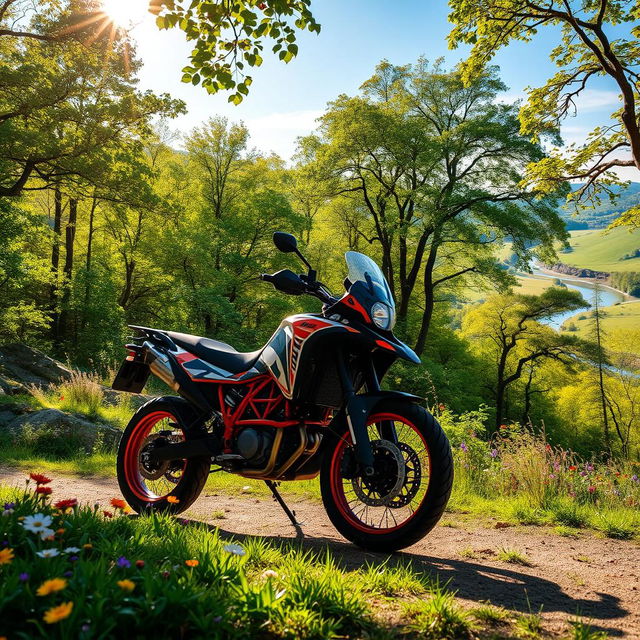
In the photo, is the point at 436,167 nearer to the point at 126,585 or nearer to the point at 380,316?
the point at 380,316

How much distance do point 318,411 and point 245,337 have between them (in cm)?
2213

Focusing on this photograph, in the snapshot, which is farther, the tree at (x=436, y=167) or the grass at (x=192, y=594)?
the tree at (x=436, y=167)

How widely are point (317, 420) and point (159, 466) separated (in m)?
1.48

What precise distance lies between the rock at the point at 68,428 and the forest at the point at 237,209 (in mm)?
7408

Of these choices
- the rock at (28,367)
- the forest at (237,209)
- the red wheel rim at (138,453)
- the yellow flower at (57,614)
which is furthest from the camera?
the forest at (237,209)

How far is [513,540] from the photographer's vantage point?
396 cm

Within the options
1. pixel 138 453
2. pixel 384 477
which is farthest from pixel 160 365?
pixel 384 477

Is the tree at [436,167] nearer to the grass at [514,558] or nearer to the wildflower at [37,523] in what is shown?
the grass at [514,558]

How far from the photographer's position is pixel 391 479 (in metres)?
3.26

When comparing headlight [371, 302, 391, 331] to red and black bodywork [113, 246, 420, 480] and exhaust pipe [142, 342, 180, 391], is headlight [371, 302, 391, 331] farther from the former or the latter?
exhaust pipe [142, 342, 180, 391]

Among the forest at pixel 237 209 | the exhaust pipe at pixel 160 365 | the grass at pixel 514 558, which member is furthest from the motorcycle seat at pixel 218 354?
the forest at pixel 237 209

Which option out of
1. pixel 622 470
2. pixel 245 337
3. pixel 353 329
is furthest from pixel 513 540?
pixel 245 337

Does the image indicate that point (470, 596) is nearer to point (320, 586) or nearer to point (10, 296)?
point (320, 586)

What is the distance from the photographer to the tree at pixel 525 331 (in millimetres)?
33906
